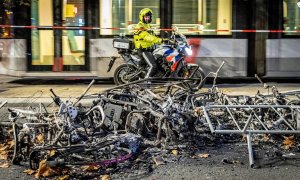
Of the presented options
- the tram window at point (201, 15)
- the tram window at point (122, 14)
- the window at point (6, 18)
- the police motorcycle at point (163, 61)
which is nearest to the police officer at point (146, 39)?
the police motorcycle at point (163, 61)

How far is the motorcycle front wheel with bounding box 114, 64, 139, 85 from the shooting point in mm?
12836

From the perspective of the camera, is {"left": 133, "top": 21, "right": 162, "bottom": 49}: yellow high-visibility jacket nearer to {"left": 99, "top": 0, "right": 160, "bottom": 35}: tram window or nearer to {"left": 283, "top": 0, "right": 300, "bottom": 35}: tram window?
{"left": 99, "top": 0, "right": 160, "bottom": 35}: tram window

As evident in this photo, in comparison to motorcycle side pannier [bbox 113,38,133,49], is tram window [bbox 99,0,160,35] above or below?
above

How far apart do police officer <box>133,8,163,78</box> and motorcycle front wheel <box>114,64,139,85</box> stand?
48 cm

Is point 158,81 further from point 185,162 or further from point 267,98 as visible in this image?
point 185,162

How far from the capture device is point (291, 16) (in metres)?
14.4

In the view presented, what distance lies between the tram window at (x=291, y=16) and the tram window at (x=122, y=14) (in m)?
3.19

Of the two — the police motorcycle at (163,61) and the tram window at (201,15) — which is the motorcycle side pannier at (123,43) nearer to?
the police motorcycle at (163,61)

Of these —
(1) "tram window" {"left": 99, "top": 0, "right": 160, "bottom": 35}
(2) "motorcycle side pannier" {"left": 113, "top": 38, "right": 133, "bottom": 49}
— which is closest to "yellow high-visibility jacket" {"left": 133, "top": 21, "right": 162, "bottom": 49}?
(2) "motorcycle side pannier" {"left": 113, "top": 38, "right": 133, "bottom": 49}

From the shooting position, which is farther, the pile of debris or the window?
the window

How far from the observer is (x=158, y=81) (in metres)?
9.12

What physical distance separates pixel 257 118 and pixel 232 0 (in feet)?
24.6

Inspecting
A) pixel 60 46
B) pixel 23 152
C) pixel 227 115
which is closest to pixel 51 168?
pixel 23 152

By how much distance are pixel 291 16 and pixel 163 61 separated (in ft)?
12.7
